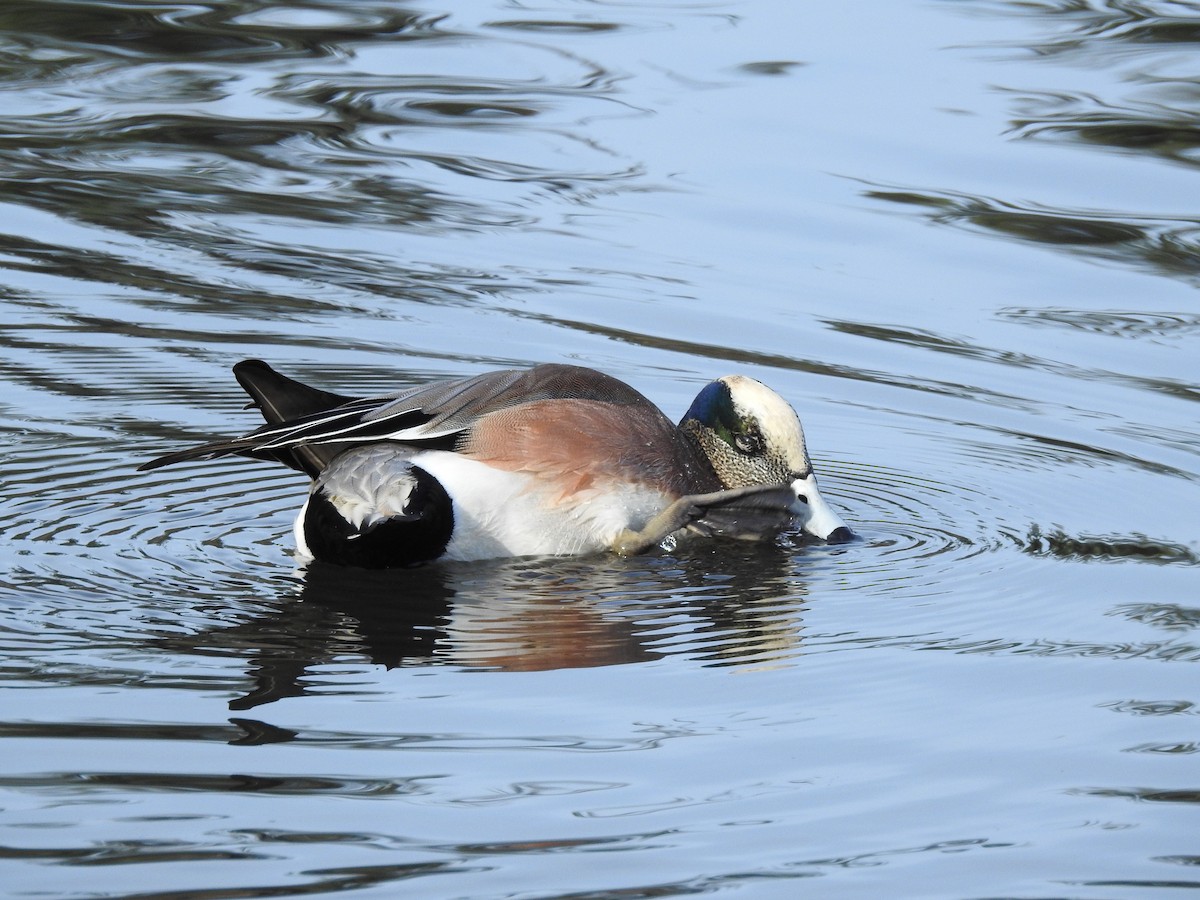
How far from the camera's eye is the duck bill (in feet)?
23.0

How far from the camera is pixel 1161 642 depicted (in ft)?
19.6

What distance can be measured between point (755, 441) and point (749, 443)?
23 millimetres

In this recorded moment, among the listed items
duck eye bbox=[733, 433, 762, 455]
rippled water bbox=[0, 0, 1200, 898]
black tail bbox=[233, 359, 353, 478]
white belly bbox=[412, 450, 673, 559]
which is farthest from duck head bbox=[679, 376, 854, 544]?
black tail bbox=[233, 359, 353, 478]

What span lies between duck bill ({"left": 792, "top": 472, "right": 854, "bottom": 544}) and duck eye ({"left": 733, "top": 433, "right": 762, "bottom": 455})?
208 millimetres

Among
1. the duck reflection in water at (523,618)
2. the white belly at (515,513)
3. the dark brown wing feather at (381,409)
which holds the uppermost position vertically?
the dark brown wing feather at (381,409)

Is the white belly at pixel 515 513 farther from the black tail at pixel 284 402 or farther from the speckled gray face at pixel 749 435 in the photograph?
the speckled gray face at pixel 749 435

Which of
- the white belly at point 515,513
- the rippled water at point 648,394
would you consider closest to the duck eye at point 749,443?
the rippled water at point 648,394

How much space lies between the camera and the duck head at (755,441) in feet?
23.5

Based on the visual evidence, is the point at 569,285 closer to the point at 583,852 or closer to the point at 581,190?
the point at 581,190

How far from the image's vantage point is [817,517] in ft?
23.1

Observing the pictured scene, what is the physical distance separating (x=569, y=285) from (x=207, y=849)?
5962mm

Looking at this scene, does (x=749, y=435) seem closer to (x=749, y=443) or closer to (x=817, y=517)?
(x=749, y=443)


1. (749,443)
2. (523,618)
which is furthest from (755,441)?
(523,618)

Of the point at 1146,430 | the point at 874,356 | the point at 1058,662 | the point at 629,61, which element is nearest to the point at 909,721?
the point at 1058,662
